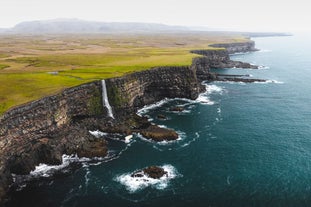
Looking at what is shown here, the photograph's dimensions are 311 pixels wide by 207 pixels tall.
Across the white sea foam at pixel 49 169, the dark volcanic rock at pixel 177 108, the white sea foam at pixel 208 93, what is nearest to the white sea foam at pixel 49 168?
the white sea foam at pixel 49 169

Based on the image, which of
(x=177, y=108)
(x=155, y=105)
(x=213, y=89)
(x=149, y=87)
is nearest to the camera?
(x=177, y=108)

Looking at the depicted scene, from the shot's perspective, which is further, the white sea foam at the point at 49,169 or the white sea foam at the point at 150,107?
the white sea foam at the point at 150,107

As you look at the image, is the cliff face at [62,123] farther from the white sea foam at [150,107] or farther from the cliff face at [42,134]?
the white sea foam at [150,107]

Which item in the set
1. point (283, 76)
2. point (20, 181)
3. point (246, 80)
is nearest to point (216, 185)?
point (20, 181)


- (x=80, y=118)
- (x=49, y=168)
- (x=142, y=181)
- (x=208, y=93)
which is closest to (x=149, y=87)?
(x=208, y=93)

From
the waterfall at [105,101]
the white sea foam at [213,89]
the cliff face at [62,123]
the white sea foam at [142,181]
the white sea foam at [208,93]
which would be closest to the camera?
the white sea foam at [142,181]

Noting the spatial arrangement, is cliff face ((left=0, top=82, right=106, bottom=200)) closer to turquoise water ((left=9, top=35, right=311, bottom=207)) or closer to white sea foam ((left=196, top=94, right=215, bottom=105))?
turquoise water ((left=9, top=35, right=311, bottom=207))

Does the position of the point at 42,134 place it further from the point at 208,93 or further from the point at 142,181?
→ the point at 208,93

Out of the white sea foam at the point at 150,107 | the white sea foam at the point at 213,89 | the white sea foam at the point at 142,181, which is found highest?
the white sea foam at the point at 150,107
